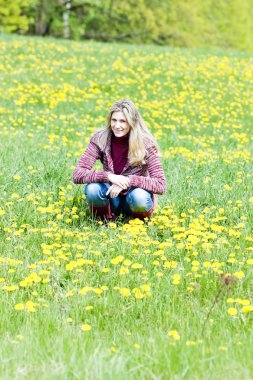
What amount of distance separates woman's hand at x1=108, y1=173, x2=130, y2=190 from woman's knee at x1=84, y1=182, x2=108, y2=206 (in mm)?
132

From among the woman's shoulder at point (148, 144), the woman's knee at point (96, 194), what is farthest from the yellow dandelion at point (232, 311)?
the woman's shoulder at point (148, 144)

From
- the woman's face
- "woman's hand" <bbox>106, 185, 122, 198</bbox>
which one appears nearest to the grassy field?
"woman's hand" <bbox>106, 185, 122, 198</bbox>

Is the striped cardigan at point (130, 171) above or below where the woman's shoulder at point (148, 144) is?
below

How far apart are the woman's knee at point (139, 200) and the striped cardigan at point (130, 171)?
48mm

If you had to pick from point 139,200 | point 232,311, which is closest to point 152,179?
point 139,200

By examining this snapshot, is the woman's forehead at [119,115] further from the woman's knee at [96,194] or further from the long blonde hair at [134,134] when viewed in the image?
the woman's knee at [96,194]

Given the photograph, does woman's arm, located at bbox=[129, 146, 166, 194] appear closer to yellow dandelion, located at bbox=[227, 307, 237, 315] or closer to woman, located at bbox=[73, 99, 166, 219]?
woman, located at bbox=[73, 99, 166, 219]

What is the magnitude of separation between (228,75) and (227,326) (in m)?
11.9

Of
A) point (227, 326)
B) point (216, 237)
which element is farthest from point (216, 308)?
point (216, 237)

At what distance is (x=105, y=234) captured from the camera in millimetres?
4344

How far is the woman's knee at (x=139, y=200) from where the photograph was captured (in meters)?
4.73

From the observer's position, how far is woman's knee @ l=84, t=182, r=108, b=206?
4773 millimetres

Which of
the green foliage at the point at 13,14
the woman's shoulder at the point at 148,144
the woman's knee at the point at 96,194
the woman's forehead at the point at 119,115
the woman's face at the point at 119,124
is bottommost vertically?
the woman's knee at the point at 96,194

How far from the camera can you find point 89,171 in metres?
4.86
